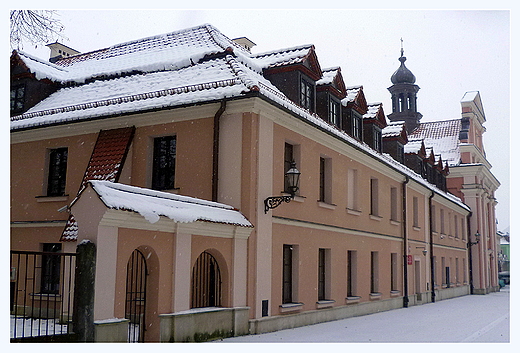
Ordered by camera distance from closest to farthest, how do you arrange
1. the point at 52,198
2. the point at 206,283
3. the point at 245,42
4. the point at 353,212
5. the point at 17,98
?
1. the point at 206,283
2. the point at 52,198
3. the point at 17,98
4. the point at 353,212
5. the point at 245,42

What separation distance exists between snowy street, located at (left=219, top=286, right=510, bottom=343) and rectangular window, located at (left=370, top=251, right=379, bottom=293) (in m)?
1.02

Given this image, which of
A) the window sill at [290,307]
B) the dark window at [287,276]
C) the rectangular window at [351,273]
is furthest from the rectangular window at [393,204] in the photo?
the window sill at [290,307]

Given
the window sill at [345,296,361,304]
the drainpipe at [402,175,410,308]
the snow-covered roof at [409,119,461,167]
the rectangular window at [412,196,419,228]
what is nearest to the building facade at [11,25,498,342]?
the window sill at [345,296,361,304]

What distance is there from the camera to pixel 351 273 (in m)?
18.6

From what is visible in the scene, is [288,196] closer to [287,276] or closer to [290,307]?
[287,276]

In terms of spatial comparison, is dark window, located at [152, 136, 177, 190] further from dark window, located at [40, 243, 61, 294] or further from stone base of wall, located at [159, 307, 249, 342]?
stone base of wall, located at [159, 307, 249, 342]

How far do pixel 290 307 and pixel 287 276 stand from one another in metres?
0.89

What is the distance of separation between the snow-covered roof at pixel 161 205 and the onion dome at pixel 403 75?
32.6m

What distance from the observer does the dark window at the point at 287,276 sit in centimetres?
1455

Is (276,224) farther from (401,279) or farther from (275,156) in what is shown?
(401,279)

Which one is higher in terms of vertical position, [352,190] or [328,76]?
[328,76]

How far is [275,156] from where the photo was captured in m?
13.9

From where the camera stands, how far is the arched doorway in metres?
12.1

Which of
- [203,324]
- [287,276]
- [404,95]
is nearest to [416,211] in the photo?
[287,276]
